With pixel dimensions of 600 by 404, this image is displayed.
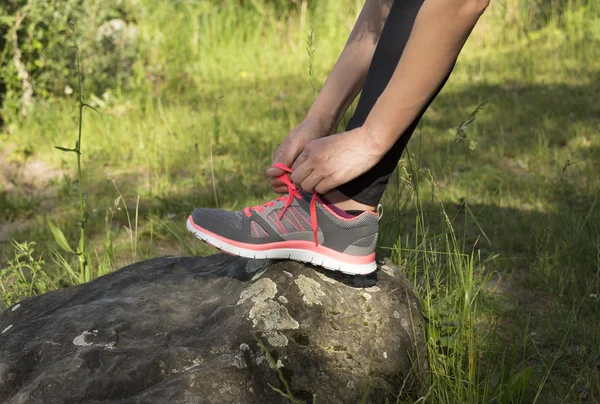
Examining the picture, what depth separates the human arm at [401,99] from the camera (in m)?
1.74

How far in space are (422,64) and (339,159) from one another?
0.34m

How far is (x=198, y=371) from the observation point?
166cm

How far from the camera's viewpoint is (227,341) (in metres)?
1.77

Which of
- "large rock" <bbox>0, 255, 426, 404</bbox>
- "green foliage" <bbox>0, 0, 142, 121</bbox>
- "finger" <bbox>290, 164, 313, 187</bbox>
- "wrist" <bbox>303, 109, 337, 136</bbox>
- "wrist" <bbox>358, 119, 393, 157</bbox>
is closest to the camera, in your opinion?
"large rock" <bbox>0, 255, 426, 404</bbox>

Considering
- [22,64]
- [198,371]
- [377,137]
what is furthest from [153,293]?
[22,64]

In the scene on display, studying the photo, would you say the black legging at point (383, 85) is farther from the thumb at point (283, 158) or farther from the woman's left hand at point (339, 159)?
the thumb at point (283, 158)

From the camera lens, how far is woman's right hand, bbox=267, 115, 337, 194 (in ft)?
6.96

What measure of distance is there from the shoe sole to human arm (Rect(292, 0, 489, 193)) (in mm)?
189

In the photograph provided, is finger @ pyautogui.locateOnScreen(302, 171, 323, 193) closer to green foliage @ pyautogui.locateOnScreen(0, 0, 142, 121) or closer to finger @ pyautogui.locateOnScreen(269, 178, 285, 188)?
finger @ pyautogui.locateOnScreen(269, 178, 285, 188)

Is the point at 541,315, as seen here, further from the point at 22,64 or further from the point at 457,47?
the point at 22,64

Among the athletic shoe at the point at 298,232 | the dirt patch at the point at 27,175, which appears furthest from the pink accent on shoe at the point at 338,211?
the dirt patch at the point at 27,175

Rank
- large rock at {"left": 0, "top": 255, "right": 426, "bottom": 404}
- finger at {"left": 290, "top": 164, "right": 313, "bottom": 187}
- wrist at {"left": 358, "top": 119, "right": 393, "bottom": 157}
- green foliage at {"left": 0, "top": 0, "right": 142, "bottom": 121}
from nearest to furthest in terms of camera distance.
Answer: large rock at {"left": 0, "top": 255, "right": 426, "bottom": 404} → wrist at {"left": 358, "top": 119, "right": 393, "bottom": 157} → finger at {"left": 290, "top": 164, "right": 313, "bottom": 187} → green foliage at {"left": 0, "top": 0, "right": 142, "bottom": 121}

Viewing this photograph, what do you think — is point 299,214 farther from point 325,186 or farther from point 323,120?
point 323,120

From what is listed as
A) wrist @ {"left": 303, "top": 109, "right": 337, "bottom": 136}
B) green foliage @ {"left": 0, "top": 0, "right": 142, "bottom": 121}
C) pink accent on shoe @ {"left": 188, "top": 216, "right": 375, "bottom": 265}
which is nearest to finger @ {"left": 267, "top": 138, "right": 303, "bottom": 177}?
wrist @ {"left": 303, "top": 109, "right": 337, "bottom": 136}
